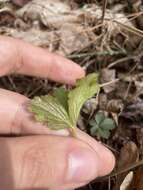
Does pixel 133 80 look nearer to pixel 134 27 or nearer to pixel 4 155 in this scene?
pixel 134 27

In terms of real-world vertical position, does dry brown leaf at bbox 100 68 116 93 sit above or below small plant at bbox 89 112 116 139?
above

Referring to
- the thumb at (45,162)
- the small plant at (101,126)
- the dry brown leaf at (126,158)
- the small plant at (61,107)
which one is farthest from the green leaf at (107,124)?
the thumb at (45,162)

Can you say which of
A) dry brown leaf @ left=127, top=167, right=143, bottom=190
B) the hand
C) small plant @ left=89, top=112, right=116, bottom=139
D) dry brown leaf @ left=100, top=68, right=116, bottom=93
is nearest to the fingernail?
the hand

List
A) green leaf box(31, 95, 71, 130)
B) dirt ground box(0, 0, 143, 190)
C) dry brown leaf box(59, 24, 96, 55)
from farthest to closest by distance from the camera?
dry brown leaf box(59, 24, 96, 55) < dirt ground box(0, 0, 143, 190) < green leaf box(31, 95, 71, 130)

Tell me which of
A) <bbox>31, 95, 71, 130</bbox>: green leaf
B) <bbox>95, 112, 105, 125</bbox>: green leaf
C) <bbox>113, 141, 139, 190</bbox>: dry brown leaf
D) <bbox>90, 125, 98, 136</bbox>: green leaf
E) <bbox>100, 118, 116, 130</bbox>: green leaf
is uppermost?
<bbox>31, 95, 71, 130</bbox>: green leaf

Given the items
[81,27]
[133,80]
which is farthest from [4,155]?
[81,27]

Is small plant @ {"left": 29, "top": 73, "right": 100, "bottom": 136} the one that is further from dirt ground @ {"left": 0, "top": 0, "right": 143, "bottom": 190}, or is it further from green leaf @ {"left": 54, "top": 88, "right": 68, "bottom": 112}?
dirt ground @ {"left": 0, "top": 0, "right": 143, "bottom": 190}

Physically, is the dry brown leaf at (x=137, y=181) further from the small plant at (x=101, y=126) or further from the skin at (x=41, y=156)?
the small plant at (x=101, y=126)
